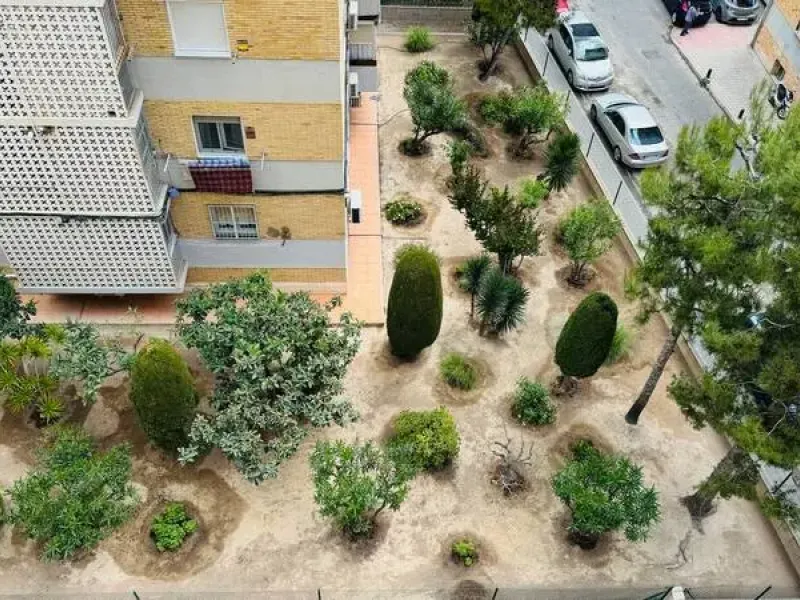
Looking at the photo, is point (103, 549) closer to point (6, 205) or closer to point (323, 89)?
point (6, 205)

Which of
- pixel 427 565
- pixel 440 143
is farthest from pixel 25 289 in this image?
pixel 440 143

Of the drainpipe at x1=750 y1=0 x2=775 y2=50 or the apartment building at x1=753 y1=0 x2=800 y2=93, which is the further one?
the drainpipe at x1=750 y1=0 x2=775 y2=50

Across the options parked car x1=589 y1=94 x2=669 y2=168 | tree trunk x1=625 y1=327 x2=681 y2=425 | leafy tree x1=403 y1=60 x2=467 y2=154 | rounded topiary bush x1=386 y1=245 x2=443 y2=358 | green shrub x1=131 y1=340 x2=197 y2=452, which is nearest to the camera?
green shrub x1=131 y1=340 x2=197 y2=452

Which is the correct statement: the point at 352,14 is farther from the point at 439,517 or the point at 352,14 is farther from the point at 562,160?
the point at 439,517

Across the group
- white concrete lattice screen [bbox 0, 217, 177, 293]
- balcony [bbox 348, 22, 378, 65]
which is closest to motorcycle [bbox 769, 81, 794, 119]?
balcony [bbox 348, 22, 378, 65]

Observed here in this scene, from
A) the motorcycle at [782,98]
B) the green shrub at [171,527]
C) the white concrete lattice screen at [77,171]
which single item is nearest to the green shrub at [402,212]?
the white concrete lattice screen at [77,171]

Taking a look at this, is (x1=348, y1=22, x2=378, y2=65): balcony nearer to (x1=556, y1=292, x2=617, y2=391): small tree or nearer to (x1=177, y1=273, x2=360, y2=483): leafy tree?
(x1=177, y1=273, x2=360, y2=483): leafy tree

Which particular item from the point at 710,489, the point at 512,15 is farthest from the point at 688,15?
the point at 710,489
